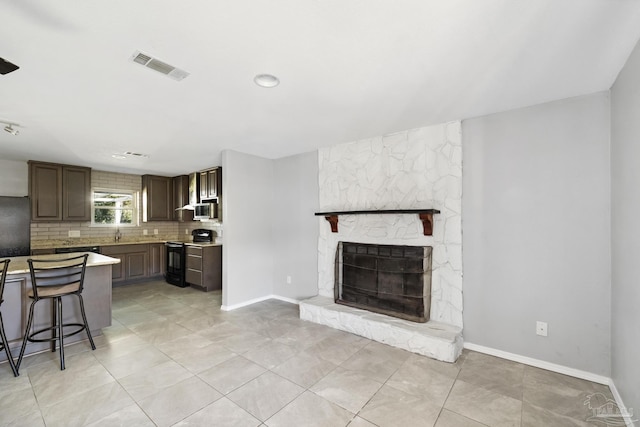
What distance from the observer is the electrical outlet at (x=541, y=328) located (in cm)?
255

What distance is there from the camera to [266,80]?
2158mm

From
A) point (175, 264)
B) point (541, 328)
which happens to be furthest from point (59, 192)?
point (541, 328)

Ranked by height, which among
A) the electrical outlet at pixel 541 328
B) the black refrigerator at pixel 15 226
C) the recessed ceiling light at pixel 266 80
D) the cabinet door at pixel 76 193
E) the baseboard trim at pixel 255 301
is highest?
the recessed ceiling light at pixel 266 80

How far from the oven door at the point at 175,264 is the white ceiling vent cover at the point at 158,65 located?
14.1 feet

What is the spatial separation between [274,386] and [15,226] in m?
5.14

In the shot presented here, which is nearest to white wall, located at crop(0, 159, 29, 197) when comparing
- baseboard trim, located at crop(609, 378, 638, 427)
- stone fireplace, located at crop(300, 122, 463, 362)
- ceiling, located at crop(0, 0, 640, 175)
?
ceiling, located at crop(0, 0, 640, 175)

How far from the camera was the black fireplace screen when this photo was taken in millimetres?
3141

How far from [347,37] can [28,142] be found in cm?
458

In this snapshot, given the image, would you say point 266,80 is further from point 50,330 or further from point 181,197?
point 181,197

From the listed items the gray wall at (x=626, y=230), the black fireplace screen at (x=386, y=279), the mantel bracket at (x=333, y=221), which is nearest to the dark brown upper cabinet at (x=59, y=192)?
the mantel bracket at (x=333, y=221)

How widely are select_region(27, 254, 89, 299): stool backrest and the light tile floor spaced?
708 millimetres

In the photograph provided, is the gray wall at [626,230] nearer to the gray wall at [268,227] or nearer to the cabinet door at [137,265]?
the gray wall at [268,227]

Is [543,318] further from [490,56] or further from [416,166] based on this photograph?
[490,56]

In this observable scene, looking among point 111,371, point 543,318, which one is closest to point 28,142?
point 111,371
